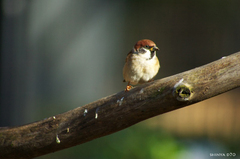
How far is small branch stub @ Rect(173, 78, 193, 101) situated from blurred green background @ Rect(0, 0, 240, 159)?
99.0 inches

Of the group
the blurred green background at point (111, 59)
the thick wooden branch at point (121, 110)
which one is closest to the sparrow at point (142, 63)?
the thick wooden branch at point (121, 110)

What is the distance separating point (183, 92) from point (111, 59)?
3.92 metres

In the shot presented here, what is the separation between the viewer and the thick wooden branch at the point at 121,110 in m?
1.77

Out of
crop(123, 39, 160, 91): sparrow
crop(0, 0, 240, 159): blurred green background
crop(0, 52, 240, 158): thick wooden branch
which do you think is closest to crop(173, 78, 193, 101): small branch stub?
crop(0, 52, 240, 158): thick wooden branch

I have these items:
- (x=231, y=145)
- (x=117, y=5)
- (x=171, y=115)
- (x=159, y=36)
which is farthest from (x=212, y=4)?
(x=231, y=145)

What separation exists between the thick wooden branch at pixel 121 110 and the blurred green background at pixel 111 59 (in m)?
2.20

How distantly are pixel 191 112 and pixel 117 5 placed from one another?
7.67 feet

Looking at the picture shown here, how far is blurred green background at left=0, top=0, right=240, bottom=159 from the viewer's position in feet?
14.2

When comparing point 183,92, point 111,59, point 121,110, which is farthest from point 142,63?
point 111,59

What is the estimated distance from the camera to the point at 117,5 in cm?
573

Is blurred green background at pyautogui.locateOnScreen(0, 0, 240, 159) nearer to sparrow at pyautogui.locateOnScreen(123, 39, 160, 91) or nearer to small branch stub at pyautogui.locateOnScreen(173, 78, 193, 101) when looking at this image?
sparrow at pyautogui.locateOnScreen(123, 39, 160, 91)

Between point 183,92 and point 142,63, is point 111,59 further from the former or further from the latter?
point 183,92

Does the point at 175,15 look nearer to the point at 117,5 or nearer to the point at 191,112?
the point at 117,5

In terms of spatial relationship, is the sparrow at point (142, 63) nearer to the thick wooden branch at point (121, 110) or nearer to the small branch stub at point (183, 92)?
the thick wooden branch at point (121, 110)
